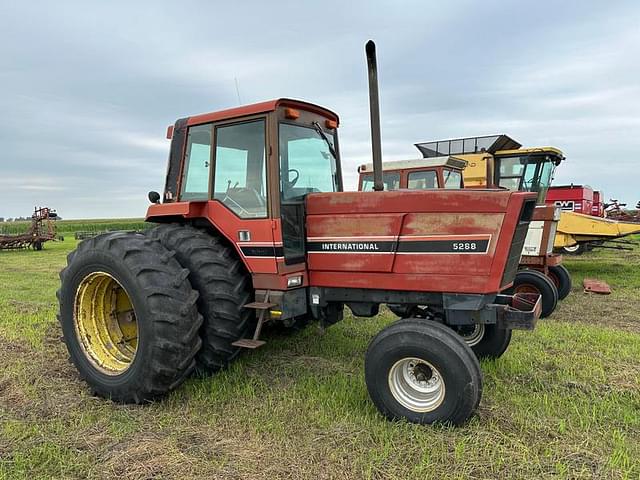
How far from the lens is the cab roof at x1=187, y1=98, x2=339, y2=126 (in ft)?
13.1

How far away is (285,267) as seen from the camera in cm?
403

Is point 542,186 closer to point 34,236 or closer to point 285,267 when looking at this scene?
point 285,267

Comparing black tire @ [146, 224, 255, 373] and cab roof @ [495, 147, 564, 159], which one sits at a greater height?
cab roof @ [495, 147, 564, 159]

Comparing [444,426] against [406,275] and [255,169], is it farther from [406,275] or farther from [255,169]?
[255,169]

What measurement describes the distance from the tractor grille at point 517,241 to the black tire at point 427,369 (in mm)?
746

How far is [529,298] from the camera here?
13.9ft

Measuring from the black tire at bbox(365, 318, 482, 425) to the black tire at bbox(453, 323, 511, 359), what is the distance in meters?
1.39

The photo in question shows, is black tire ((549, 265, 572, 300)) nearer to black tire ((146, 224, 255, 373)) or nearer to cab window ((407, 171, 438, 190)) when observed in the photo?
cab window ((407, 171, 438, 190))

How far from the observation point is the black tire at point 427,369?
3.29 meters

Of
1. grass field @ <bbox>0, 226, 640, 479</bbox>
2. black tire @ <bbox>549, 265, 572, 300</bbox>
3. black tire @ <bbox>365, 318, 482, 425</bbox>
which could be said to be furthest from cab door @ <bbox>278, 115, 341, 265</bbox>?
black tire @ <bbox>549, 265, 572, 300</bbox>

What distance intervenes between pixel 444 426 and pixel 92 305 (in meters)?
3.20

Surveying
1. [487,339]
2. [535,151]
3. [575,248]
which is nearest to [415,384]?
[487,339]

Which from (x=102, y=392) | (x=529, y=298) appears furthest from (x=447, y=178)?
(x=102, y=392)

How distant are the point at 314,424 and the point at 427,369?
0.91 metres
